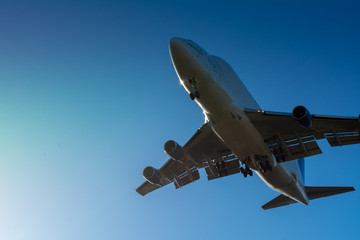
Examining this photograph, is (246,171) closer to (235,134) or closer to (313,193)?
(235,134)

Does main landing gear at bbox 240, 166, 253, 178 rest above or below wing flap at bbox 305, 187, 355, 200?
above

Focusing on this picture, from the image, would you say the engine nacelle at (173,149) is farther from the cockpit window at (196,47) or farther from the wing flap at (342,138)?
the wing flap at (342,138)

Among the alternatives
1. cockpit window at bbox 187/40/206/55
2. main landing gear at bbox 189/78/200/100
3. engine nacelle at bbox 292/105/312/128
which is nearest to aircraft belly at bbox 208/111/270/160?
main landing gear at bbox 189/78/200/100

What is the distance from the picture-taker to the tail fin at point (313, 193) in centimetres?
2405

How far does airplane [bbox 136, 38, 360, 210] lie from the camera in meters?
15.3

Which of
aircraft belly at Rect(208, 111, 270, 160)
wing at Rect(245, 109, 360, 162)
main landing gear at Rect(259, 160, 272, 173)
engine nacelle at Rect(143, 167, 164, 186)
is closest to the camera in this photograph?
aircraft belly at Rect(208, 111, 270, 160)

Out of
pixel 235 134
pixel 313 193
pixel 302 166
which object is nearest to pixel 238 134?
pixel 235 134

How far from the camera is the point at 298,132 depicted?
18812 millimetres

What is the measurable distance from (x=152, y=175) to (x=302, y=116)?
1146 cm

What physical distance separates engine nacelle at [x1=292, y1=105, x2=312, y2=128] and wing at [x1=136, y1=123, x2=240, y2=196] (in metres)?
5.58

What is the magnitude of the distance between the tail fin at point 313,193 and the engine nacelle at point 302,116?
38.5 feet

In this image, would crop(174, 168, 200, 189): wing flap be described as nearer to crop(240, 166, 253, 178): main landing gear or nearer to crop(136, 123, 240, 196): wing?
crop(136, 123, 240, 196): wing

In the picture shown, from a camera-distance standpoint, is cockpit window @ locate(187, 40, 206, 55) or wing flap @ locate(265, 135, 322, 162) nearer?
cockpit window @ locate(187, 40, 206, 55)

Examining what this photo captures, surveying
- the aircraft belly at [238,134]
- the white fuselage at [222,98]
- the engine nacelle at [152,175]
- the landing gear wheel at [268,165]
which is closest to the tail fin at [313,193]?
the white fuselage at [222,98]
